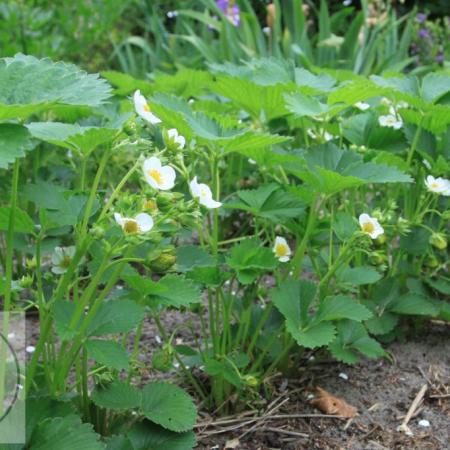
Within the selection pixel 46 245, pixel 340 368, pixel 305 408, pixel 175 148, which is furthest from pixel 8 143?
pixel 340 368

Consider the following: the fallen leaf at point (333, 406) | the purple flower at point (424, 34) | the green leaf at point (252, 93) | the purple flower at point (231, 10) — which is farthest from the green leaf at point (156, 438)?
the purple flower at point (424, 34)

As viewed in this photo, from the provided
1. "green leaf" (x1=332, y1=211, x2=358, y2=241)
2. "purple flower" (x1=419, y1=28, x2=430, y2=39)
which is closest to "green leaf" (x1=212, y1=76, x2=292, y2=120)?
"green leaf" (x1=332, y1=211, x2=358, y2=241)

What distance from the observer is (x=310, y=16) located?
18.1 feet

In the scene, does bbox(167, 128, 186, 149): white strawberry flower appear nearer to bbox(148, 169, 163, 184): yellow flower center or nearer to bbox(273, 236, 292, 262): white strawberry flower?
bbox(148, 169, 163, 184): yellow flower center

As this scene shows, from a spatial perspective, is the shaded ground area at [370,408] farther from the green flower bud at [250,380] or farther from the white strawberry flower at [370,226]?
the white strawberry flower at [370,226]

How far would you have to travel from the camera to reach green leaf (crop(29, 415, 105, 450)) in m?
1.02

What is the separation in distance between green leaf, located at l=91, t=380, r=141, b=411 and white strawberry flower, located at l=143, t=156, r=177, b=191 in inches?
13.9

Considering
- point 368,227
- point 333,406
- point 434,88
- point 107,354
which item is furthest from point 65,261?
point 434,88

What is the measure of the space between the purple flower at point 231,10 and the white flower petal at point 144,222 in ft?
10.6

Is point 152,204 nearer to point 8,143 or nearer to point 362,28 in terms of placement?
point 8,143

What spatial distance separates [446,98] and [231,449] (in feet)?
2.99

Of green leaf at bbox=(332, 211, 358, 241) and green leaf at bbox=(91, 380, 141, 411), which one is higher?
green leaf at bbox=(332, 211, 358, 241)

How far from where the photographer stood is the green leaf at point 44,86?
0.92 m

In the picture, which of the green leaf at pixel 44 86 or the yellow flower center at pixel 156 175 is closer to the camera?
the green leaf at pixel 44 86
